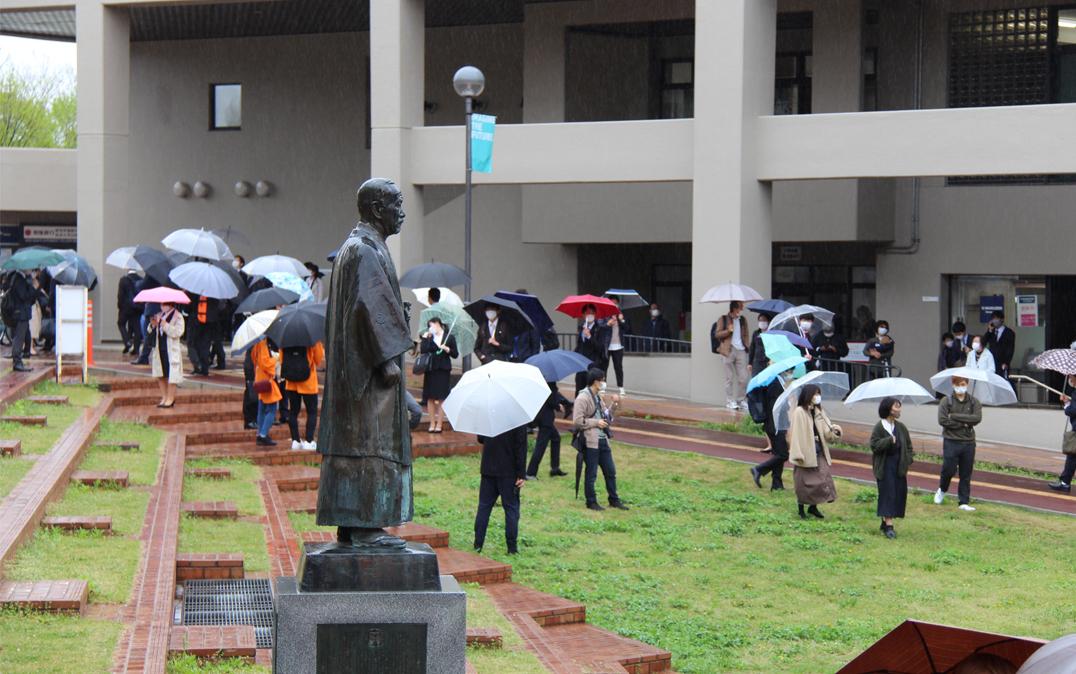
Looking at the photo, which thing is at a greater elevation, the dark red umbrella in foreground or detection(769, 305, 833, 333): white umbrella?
detection(769, 305, 833, 333): white umbrella

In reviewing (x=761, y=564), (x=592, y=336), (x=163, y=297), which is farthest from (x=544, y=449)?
(x=163, y=297)

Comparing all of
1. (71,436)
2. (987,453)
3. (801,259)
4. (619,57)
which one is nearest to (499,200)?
(619,57)

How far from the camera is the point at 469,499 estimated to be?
15.8 metres

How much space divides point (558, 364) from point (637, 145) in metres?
9.07

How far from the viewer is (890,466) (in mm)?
14516

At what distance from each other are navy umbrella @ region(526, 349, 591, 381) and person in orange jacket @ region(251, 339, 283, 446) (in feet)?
11.0

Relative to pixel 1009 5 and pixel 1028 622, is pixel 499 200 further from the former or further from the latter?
pixel 1028 622

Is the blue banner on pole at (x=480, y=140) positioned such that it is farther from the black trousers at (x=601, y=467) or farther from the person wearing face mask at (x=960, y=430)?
the person wearing face mask at (x=960, y=430)

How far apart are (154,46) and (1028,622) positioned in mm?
27141

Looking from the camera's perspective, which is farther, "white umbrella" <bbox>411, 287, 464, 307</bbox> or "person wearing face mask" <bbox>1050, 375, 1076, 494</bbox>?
"white umbrella" <bbox>411, 287, 464, 307</bbox>

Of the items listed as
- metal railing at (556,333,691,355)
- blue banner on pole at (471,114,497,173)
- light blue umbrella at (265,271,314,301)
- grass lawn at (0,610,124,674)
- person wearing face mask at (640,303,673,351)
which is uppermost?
blue banner on pole at (471,114,497,173)

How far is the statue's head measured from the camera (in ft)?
25.4

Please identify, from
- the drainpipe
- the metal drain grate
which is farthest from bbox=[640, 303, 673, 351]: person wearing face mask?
the metal drain grate

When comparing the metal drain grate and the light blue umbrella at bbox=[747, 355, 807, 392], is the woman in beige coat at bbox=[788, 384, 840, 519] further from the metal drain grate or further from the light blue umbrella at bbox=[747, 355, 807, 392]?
the metal drain grate
